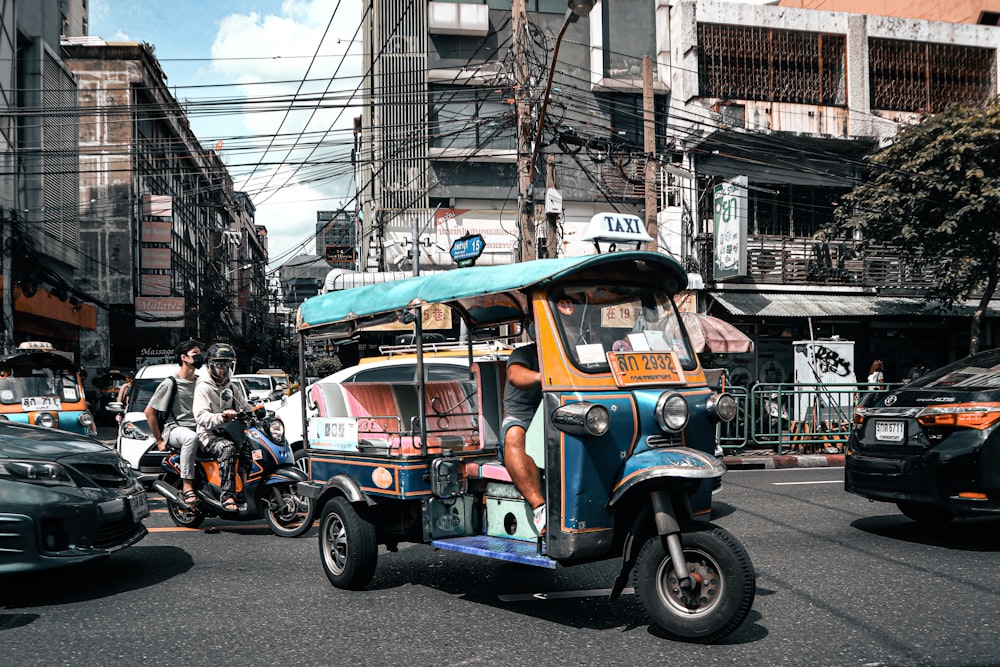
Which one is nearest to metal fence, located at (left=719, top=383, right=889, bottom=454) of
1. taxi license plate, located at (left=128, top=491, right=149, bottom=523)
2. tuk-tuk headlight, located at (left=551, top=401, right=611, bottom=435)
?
taxi license plate, located at (left=128, top=491, right=149, bottom=523)

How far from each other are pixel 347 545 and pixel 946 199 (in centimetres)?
1817

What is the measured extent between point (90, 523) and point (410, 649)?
2564mm

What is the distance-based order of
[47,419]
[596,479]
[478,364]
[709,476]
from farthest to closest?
1. [47,419]
2. [478,364]
3. [596,479]
4. [709,476]

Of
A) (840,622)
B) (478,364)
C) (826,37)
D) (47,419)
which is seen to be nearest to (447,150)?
(826,37)

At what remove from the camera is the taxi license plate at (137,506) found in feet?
20.9

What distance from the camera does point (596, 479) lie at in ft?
15.9

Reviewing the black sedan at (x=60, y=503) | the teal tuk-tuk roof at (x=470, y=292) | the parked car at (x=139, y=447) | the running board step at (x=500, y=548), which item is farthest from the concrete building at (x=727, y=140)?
the running board step at (x=500, y=548)

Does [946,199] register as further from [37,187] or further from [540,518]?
[37,187]

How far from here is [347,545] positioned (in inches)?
234

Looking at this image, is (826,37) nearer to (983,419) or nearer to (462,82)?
(462,82)

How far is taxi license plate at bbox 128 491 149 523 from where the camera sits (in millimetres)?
6355

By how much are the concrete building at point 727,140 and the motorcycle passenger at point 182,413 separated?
13.6 meters

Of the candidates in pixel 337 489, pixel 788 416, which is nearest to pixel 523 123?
pixel 788 416

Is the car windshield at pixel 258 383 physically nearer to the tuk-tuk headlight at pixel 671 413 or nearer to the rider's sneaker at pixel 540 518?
the rider's sneaker at pixel 540 518
